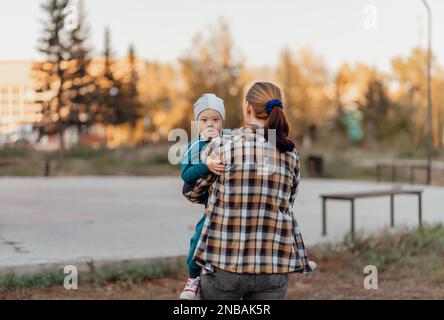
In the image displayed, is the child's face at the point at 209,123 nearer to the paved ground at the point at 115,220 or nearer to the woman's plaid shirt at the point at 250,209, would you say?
the woman's plaid shirt at the point at 250,209

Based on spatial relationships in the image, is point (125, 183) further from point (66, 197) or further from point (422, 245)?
point (422, 245)

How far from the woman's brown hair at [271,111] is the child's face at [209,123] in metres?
0.22

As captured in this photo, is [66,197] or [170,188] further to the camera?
[170,188]

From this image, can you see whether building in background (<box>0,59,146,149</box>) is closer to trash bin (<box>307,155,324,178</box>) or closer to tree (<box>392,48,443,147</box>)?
tree (<box>392,48,443,147</box>)

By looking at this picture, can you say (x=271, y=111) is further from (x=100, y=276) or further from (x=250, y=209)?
(x=100, y=276)

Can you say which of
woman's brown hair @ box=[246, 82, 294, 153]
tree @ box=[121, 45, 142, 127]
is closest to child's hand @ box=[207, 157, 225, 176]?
woman's brown hair @ box=[246, 82, 294, 153]

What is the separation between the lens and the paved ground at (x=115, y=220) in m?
9.85

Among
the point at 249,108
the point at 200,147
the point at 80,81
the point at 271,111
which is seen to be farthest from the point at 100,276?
the point at 80,81

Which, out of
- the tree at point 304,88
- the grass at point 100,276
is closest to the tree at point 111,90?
the tree at point 304,88

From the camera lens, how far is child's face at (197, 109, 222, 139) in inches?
156

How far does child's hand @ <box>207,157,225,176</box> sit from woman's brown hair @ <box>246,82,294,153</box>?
0.25 metres
